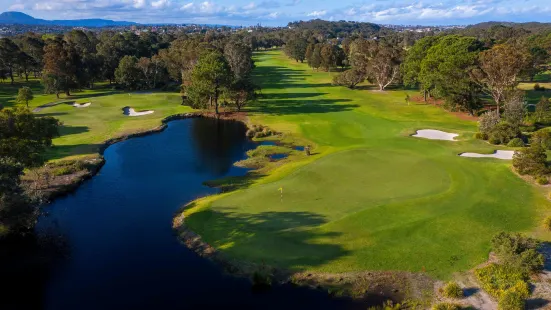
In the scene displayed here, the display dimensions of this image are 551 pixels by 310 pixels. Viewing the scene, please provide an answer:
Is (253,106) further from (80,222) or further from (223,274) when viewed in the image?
(223,274)

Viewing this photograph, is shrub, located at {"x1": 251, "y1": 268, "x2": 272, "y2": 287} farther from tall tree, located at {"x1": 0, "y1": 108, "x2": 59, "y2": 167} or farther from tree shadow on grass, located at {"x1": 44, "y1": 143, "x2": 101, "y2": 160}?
tree shadow on grass, located at {"x1": 44, "y1": 143, "x2": 101, "y2": 160}

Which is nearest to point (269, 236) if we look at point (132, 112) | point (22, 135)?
point (22, 135)

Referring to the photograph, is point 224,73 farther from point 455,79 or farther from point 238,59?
point 455,79

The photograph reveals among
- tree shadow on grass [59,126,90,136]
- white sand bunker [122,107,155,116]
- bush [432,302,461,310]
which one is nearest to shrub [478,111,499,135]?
bush [432,302,461,310]

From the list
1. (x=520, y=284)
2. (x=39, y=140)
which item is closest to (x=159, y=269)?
(x=39, y=140)

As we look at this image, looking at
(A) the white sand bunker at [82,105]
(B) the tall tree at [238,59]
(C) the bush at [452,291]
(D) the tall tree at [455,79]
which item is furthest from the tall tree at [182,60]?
(C) the bush at [452,291]

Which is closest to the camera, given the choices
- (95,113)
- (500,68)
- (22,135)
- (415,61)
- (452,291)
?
(452,291)

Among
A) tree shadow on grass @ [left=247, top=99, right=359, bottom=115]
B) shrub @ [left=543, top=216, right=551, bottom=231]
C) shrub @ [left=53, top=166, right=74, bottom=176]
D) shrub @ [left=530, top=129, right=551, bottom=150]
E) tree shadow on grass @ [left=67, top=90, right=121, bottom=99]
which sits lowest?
shrub @ [left=543, top=216, right=551, bottom=231]
